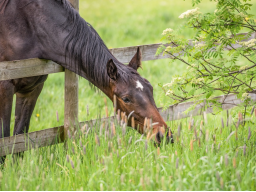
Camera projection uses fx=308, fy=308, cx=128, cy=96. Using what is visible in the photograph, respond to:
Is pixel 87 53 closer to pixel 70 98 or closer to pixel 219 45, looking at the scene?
pixel 70 98

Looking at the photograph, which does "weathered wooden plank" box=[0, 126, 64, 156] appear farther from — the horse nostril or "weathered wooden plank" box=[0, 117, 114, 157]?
the horse nostril

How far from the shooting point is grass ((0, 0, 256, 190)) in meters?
2.37

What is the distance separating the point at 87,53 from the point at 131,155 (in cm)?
122

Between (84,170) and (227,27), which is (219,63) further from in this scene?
(84,170)

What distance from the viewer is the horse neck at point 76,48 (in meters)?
3.30

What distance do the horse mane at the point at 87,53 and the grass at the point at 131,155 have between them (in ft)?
1.23

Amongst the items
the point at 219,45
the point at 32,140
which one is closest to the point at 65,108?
the point at 32,140

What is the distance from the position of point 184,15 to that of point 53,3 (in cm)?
143

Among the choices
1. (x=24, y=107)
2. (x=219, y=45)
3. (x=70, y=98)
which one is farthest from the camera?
(x=24, y=107)

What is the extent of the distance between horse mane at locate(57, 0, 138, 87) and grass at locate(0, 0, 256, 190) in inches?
14.7

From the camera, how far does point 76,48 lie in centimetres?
334

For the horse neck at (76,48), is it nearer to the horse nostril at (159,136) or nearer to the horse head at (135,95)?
the horse head at (135,95)

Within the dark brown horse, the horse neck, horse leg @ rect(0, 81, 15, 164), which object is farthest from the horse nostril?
horse leg @ rect(0, 81, 15, 164)

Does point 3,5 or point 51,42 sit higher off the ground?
point 3,5
